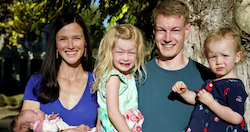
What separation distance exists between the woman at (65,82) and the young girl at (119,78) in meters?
0.33

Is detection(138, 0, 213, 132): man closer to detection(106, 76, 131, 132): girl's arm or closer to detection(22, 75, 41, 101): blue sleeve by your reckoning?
detection(106, 76, 131, 132): girl's arm

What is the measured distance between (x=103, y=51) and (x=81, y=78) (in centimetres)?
65

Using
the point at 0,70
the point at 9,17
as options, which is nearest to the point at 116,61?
the point at 9,17

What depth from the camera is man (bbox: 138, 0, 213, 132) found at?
2320mm

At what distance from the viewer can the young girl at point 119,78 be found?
225cm

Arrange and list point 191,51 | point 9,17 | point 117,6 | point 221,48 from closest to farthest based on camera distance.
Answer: point 221,48
point 191,51
point 117,6
point 9,17

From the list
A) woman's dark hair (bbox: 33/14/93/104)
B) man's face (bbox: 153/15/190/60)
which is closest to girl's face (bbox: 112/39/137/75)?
man's face (bbox: 153/15/190/60)

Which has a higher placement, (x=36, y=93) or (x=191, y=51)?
(x=191, y=51)

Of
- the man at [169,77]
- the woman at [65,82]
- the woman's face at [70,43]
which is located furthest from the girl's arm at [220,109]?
the woman's face at [70,43]

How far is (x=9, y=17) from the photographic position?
10867mm

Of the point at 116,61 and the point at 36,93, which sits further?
the point at 36,93

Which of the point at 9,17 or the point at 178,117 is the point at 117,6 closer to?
the point at 178,117

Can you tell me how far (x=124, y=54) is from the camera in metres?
2.34

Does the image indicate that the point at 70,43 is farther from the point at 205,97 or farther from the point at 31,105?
the point at 205,97
